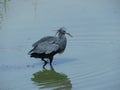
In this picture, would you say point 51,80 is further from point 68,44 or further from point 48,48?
point 68,44

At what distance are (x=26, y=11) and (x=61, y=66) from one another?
9.20 ft

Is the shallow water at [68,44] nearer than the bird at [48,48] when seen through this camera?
Yes

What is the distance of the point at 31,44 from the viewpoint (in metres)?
7.57

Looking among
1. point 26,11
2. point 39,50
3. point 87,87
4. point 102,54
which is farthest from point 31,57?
point 26,11

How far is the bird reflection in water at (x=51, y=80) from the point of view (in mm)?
6098

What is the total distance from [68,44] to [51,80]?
4.19 feet

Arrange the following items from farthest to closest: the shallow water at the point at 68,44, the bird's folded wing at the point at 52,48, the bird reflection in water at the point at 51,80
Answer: the bird's folded wing at the point at 52,48, the shallow water at the point at 68,44, the bird reflection in water at the point at 51,80

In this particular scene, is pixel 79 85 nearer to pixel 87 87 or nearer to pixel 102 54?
pixel 87 87

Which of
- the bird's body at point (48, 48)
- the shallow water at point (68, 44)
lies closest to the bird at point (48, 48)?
the bird's body at point (48, 48)

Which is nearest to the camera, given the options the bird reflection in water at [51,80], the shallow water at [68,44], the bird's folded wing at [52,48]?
the bird reflection in water at [51,80]

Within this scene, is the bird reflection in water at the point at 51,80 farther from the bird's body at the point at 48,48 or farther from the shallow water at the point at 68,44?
the bird's body at the point at 48,48

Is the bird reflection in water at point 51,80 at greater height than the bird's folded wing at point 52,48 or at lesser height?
lesser

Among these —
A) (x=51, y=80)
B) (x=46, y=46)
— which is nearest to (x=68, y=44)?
(x=46, y=46)

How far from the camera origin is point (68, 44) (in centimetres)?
758
